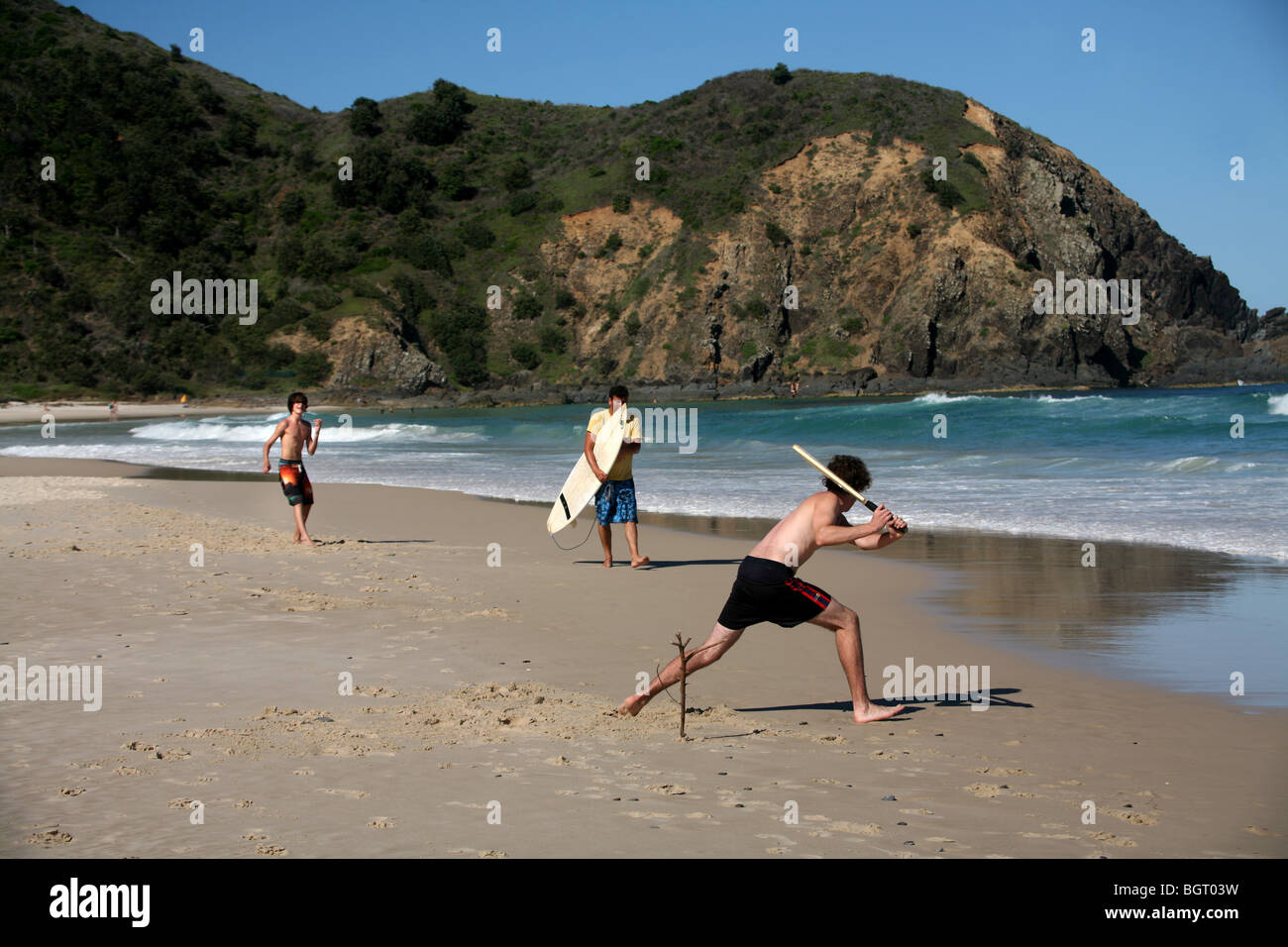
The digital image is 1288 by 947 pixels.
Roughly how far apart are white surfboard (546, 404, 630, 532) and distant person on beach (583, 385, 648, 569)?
5 cm

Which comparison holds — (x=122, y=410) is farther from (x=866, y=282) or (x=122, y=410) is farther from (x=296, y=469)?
(x=296, y=469)

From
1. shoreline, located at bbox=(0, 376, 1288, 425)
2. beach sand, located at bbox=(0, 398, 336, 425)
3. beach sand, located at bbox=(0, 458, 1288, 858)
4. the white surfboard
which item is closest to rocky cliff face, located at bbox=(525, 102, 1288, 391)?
shoreline, located at bbox=(0, 376, 1288, 425)

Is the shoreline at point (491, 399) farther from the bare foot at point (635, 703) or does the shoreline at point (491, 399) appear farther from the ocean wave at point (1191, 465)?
the bare foot at point (635, 703)

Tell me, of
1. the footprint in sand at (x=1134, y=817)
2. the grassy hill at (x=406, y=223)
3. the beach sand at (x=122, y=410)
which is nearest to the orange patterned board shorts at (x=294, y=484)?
the footprint in sand at (x=1134, y=817)

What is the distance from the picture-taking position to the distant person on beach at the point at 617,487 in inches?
419

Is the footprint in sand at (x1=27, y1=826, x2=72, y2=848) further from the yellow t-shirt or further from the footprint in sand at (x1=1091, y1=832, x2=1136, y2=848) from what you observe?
the yellow t-shirt

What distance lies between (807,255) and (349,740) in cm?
8056


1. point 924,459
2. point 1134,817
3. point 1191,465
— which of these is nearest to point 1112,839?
point 1134,817

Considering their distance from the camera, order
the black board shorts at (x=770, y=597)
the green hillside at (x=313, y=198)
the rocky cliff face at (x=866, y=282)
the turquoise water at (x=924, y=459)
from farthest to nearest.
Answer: the rocky cliff face at (x=866, y=282) → the green hillside at (x=313, y=198) → the turquoise water at (x=924, y=459) → the black board shorts at (x=770, y=597)

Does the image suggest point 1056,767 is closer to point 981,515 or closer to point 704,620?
point 704,620

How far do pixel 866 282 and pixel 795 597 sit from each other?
77066mm
